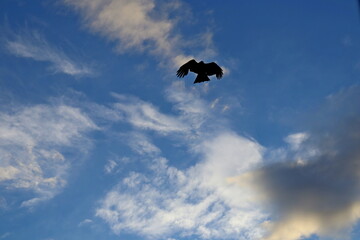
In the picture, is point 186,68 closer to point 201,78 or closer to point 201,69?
point 201,69

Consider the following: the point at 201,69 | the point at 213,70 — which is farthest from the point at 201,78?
the point at 213,70

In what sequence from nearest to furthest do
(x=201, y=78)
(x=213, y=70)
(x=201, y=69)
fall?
(x=201, y=78) < (x=201, y=69) < (x=213, y=70)

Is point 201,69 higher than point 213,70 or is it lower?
lower

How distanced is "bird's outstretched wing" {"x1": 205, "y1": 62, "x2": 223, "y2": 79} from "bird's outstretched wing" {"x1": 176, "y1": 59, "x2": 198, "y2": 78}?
0.81 m

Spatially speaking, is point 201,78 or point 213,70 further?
point 213,70

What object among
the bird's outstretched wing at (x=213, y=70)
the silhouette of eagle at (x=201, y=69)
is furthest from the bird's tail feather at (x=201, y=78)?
the bird's outstretched wing at (x=213, y=70)

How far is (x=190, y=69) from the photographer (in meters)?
16.2

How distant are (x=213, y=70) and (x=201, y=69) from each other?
2.88 ft

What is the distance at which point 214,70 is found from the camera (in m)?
16.5

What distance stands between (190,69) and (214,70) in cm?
157

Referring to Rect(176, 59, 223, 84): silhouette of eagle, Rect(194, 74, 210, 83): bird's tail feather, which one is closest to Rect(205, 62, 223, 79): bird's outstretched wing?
Rect(176, 59, 223, 84): silhouette of eagle

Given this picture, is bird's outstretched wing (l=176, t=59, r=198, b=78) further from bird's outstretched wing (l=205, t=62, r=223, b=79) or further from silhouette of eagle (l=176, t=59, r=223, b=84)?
bird's outstretched wing (l=205, t=62, r=223, b=79)

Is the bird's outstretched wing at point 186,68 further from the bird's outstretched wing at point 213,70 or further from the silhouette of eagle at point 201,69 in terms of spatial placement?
the bird's outstretched wing at point 213,70

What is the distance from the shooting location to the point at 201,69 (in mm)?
16094
